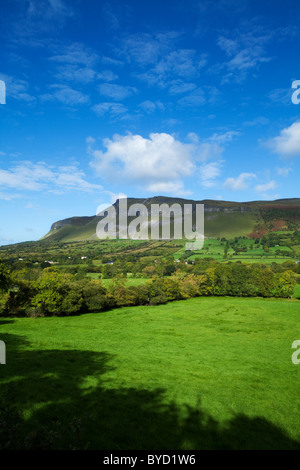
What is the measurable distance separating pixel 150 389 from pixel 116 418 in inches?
207

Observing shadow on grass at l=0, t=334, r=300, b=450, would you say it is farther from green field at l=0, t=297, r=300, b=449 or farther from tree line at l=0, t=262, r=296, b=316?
tree line at l=0, t=262, r=296, b=316

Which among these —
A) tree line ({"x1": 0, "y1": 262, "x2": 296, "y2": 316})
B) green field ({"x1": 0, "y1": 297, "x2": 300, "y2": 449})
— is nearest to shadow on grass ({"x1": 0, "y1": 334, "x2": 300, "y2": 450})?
green field ({"x1": 0, "y1": 297, "x2": 300, "y2": 449})

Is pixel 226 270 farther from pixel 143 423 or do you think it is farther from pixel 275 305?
pixel 143 423

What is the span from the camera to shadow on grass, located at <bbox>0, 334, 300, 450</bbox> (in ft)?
36.9

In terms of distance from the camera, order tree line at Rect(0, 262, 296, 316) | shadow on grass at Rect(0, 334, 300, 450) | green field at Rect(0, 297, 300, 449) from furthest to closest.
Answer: tree line at Rect(0, 262, 296, 316)
green field at Rect(0, 297, 300, 449)
shadow on grass at Rect(0, 334, 300, 450)

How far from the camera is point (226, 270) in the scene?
289 feet

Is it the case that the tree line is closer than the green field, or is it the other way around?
the green field

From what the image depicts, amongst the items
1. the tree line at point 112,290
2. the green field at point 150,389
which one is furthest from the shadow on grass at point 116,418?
the tree line at point 112,290

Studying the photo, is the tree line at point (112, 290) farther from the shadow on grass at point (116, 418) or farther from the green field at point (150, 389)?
the shadow on grass at point (116, 418)

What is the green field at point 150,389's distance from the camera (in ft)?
37.6

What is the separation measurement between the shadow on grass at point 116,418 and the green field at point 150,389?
6 centimetres

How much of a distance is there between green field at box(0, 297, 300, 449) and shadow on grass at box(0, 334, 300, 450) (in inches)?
2.3

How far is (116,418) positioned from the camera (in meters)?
13.2
